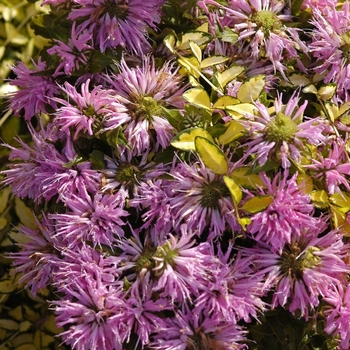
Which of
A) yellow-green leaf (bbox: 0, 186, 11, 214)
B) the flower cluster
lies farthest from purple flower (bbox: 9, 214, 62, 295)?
yellow-green leaf (bbox: 0, 186, 11, 214)

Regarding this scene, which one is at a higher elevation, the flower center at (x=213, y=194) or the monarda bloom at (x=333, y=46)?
the monarda bloom at (x=333, y=46)

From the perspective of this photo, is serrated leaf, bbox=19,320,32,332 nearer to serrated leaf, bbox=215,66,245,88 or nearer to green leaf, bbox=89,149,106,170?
green leaf, bbox=89,149,106,170

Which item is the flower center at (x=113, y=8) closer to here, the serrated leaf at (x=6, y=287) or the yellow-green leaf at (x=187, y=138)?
the yellow-green leaf at (x=187, y=138)

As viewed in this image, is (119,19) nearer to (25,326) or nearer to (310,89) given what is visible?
(310,89)

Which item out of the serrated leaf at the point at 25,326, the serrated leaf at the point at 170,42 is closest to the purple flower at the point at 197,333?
the serrated leaf at the point at 170,42

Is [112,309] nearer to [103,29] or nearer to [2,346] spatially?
[103,29]

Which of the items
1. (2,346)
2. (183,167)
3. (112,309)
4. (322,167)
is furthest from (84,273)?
(2,346)
